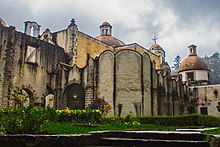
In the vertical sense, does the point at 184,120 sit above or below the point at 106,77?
below

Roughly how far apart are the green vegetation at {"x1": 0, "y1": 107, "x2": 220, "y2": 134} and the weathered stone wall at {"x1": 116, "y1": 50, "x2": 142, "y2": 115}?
15.0 feet

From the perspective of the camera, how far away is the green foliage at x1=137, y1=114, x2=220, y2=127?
17875 mm

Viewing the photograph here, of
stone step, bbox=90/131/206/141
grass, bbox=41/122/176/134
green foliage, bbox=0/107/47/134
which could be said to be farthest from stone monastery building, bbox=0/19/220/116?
stone step, bbox=90/131/206/141

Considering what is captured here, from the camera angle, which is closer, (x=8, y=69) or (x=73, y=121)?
(x=73, y=121)

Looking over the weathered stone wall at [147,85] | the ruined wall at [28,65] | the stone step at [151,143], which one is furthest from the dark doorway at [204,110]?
the stone step at [151,143]

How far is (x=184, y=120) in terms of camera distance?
18125mm

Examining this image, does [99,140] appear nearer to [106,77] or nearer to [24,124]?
[24,124]

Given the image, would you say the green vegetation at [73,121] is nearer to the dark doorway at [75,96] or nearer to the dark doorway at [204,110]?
the dark doorway at [75,96]

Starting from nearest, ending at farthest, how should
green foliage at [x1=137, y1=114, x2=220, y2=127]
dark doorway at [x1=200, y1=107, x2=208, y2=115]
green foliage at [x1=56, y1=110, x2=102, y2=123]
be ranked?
green foliage at [x1=56, y1=110, x2=102, y2=123]
green foliage at [x1=137, y1=114, x2=220, y2=127]
dark doorway at [x1=200, y1=107, x2=208, y2=115]

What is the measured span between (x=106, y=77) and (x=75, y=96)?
15.6ft

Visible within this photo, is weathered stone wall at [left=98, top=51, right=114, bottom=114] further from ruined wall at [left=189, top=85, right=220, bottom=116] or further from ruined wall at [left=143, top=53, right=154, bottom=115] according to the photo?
ruined wall at [left=189, top=85, right=220, bottom=116]

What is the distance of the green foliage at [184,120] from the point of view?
17.9m

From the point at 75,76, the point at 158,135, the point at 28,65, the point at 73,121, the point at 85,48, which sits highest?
the point at 85,48

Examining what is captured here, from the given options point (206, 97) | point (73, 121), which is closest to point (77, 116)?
point (73, 121)
